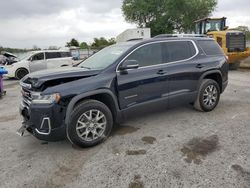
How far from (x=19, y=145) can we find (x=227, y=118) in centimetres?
417

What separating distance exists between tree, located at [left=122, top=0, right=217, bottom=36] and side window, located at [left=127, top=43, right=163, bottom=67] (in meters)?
33.8

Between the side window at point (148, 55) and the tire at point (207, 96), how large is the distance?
134cm

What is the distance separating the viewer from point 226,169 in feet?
9.59

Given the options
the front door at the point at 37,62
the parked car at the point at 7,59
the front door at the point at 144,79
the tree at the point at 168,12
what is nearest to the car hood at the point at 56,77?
the front door at the point at 144,79

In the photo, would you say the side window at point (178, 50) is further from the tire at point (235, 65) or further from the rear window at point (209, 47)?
the tire at point (235, 65)

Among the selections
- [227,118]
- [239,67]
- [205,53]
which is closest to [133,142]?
[227,118]

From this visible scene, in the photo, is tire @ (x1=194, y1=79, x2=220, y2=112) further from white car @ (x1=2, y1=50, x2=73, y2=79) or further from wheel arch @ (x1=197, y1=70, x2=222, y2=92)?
white car @ (x1=2, y1=50, x2=73, y2=79)

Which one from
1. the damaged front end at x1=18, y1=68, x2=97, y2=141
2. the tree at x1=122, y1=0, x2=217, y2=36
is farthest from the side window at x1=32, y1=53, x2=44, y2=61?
the tree at x1=122, y1=0, x2=217, y2=36

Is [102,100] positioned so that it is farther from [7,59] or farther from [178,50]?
[7,59]

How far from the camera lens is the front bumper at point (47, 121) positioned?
3.32 metres

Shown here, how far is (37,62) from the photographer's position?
525 inches

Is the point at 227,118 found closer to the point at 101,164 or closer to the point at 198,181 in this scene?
the point at 198,181

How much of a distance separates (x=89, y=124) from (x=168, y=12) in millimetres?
35601

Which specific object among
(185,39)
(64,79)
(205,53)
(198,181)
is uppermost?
(185,39)
